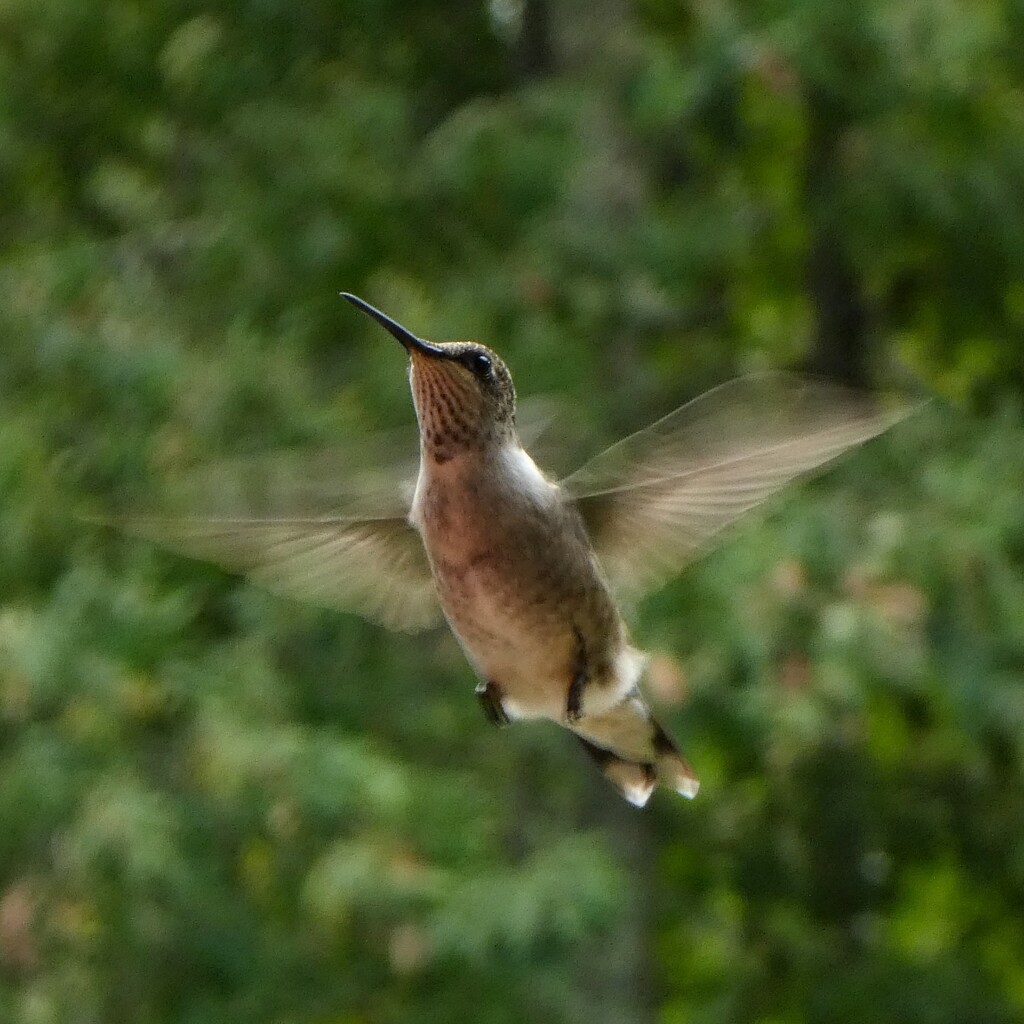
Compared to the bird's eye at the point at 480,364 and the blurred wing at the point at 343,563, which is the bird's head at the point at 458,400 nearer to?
the bird's eye at the point at 480,364

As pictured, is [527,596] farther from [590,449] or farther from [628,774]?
[590,449]

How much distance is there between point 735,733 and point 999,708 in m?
0.59

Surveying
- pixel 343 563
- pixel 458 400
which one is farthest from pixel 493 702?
pixel 458 400

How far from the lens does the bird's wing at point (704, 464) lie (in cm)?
142

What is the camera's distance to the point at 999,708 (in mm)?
3838

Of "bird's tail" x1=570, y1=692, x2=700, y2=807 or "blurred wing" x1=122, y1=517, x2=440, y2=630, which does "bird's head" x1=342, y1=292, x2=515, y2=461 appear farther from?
"bird's tail" x1=570, y1=692, x2=700, y2=807

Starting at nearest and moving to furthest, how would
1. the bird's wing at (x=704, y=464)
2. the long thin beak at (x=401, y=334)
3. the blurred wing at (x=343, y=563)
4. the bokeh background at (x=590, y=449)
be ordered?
1. the long thin beak at (x=401, y=334)
2. the bird's wing at (x=704, y=464)
3. the blurred wing at (x=343, y=563)
4. the bokeh background at (x=590, y=449)

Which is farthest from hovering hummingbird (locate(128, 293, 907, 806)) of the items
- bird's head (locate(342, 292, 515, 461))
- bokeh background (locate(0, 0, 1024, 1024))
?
bokeh background (locate(0, 0, 1024, 1024))

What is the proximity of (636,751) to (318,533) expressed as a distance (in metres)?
0.42

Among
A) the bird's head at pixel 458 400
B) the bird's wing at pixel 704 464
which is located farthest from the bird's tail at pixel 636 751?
the bird's head at pixel 458 400

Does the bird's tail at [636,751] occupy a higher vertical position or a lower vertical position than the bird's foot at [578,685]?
lower

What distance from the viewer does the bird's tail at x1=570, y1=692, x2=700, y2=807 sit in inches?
76.0

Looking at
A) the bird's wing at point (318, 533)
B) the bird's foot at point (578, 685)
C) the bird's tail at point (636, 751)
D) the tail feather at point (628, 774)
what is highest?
the bird's wing at point (318, 533)

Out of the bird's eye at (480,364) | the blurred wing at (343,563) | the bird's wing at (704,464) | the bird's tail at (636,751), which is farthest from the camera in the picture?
the bird's tail at (636,751)
